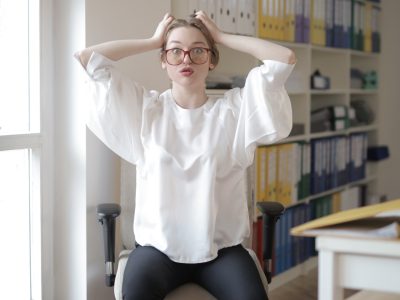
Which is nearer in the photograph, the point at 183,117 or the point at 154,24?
the point at 183,117

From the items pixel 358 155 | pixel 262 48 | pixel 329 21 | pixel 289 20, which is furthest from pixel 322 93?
pixel 262 48

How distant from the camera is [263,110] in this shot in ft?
5.58

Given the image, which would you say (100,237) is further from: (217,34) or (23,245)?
(217,34)

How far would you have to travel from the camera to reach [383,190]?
4473 millimetres

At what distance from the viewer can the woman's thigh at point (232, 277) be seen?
158 cm

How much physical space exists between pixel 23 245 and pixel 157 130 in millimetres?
750

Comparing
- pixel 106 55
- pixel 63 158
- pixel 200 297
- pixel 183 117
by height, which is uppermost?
pixel 106 55

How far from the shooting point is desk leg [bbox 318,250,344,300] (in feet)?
2.97

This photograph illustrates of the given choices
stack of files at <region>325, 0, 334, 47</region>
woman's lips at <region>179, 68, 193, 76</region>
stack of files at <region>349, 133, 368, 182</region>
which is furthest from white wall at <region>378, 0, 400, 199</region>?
woman's lips at <region>179, 68, 193, 76</region>

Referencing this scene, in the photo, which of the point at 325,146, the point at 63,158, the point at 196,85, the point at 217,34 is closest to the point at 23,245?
the point at 63,158

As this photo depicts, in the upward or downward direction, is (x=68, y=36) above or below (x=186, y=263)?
above

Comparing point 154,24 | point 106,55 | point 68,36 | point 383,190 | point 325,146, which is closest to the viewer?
point 106,55

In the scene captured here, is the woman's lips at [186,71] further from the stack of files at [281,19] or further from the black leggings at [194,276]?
the stack of files at [281,19]

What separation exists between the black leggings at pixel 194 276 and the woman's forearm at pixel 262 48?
1.95 feet
